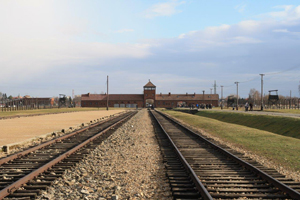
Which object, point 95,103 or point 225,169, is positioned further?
point 95,103

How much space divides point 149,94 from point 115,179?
120m

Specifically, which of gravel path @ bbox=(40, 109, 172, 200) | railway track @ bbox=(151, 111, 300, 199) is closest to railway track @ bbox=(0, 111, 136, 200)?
gravel path @ bbox=(40, 109, 172, 200)

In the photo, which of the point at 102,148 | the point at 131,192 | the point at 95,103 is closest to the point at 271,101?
the point at 102,148

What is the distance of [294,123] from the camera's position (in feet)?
74.5

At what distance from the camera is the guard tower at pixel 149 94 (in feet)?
415

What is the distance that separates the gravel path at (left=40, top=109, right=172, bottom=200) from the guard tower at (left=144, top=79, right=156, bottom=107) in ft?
379

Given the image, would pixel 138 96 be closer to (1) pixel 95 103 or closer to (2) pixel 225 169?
(1) pixel 95 103

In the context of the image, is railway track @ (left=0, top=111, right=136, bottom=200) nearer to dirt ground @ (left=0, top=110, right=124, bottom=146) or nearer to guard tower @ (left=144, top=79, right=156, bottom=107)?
dirt ground @ (left=0, top=110, right=124, bottom=146)

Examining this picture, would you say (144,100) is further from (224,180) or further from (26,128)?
(224,180)

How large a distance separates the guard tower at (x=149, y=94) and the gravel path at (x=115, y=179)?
4543 inches

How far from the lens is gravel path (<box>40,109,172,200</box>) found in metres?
6.10

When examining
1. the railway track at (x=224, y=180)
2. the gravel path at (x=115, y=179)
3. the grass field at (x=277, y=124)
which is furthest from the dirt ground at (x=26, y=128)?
the grass field at (x=277, y=124)

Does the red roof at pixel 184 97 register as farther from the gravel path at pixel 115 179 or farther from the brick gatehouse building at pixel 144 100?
the gravel path at pixel 115 179

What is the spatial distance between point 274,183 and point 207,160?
326 cm
